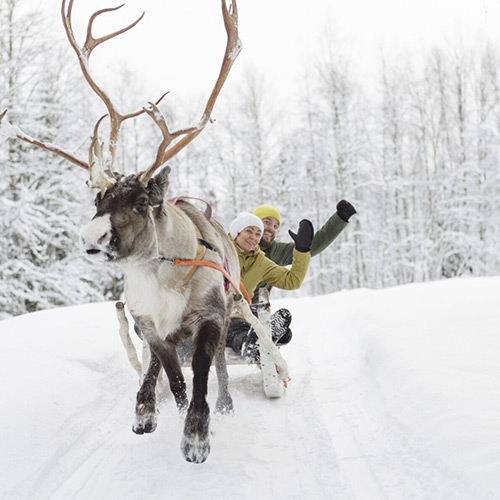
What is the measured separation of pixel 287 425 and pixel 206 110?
1.99 metres

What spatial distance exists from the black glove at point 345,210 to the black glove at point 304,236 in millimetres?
622

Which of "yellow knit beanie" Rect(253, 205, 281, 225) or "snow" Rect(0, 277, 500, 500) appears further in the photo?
"yellow knit beanie" Rect(253, 205, 281, 225)

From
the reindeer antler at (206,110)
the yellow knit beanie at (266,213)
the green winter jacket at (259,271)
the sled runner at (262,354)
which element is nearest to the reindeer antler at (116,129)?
the reindeer antler at (206,110)

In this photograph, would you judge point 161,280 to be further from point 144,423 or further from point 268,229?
point 268,229

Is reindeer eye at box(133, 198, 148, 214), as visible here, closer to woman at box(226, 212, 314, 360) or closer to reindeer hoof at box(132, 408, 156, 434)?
reindeer hoof at box(132, 408, 156, 434)

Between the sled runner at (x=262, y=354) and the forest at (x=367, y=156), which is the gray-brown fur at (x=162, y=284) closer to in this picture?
the sled runner at (x=262, y=354)

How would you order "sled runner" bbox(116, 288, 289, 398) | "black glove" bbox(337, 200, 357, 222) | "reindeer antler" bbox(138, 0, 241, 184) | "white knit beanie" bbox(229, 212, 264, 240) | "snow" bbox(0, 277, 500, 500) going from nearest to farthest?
"snow" bbox(0, 277, 500, 500) < "reindeer antler" bbox(138, 0, 241, 184) < "sled runner" bbox(116, 288, 289, 398) < "white knit beanie" bbox(229, 212, 264, 240) < "black glove" bbox(337, 200, 357, 222)

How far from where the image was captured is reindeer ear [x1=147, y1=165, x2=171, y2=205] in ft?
9.30

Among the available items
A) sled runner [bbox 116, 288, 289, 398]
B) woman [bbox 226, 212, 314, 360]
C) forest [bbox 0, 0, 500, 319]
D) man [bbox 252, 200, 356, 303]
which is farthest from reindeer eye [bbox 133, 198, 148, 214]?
forest [bbox 0, 0, 500, 319]

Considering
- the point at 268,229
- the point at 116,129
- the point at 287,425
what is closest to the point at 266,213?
the point at 268,229

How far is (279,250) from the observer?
562cm

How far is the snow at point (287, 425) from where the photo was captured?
7.82ft

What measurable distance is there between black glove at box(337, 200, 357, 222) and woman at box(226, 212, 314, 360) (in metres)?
0.60

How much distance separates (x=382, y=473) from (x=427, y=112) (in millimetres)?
19447
